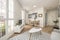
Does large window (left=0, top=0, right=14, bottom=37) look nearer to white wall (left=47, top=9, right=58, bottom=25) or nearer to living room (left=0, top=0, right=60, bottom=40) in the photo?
living room (left=0, top=0, right=60, bottom=40)

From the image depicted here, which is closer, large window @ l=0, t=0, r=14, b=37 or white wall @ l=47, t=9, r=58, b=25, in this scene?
large window @ l=0, t=0, r=14, b=37

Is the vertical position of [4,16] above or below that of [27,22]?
above

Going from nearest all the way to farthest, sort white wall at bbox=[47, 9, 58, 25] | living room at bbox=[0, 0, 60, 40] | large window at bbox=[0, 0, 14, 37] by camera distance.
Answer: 1. large window at bbox=[0, 0, 14, 37]
2. living room at bbox=[0, 0, 60, 40]
3. white wall at bbox=[47, 9, 58, 25]

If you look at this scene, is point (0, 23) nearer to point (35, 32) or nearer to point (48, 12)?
point (35, 32)

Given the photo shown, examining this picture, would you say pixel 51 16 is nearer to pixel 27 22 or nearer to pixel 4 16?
pixel 27 22

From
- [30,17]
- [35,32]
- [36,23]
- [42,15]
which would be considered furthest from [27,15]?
[35,32]

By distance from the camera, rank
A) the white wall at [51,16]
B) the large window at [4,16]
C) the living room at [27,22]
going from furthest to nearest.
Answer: the white wall at [51,16] < the living room at [27,22] < the large window at [4,16]

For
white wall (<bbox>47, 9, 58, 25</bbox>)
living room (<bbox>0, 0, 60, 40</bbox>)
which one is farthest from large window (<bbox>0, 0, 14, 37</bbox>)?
white wall (<bbox>47, 9, 58, 25</bbox>)

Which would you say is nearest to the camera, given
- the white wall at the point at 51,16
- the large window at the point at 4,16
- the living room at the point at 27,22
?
the large window at the point at 4,16

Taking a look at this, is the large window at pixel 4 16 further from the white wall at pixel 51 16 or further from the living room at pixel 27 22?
the white wall at pixel 51 16

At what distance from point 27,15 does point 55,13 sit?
16.3 ft

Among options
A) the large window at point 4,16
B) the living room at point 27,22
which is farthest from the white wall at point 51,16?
the large window at point 4,16

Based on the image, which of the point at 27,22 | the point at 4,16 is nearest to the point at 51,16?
the point at 27,22

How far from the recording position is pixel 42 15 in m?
8.37
